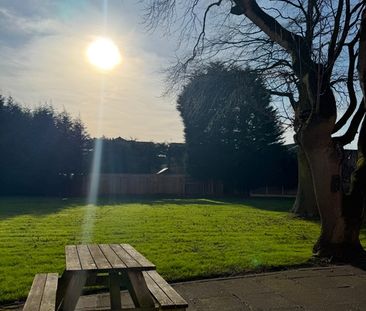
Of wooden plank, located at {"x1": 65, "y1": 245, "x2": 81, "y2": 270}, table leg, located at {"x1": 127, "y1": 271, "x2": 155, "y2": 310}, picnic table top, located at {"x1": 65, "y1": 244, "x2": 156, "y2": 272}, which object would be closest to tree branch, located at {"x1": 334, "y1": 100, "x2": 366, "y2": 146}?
picnic table top, located at {"x1": 65, "y1": 244, "x2": 156, "y2": 272}

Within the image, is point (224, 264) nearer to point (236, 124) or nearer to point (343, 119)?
point (343, 119)

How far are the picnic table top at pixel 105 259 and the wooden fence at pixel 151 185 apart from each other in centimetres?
2934

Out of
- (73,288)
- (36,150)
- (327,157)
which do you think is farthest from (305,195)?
(36,150)

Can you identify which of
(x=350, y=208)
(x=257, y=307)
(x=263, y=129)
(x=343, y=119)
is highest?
(x=263, y=129)

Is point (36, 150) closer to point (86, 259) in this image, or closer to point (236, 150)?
point (236, 150)

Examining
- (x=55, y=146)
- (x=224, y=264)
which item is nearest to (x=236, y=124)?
(x=55, y=146)

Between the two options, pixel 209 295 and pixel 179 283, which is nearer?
pixel 209 295

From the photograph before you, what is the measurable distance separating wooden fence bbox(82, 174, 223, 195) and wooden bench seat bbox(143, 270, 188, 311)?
30.1m

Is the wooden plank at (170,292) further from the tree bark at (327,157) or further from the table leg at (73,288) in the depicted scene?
the tree bark at (327,157)

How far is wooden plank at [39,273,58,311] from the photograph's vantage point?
3992 mm

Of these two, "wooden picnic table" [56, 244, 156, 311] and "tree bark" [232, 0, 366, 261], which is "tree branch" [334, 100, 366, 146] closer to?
"tree bark" [232, 0, 366, 261]

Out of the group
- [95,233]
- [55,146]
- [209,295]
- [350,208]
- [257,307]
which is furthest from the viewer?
[55,146]

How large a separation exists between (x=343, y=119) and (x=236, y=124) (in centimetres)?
2808

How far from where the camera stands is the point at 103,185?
117 ft
